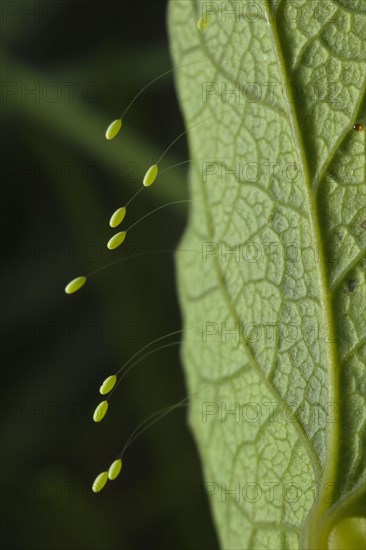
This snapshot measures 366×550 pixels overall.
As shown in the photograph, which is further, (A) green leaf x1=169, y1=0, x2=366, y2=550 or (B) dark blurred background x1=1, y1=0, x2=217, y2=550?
(B) dark blurred background x1=1, y1=0, x2=217, y2=550

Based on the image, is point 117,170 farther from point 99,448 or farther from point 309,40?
point 309,40

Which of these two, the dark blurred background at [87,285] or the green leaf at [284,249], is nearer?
the green leaf at [284,249]

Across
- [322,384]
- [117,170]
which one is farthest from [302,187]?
[117,170]

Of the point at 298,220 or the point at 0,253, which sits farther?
the point at 0,253

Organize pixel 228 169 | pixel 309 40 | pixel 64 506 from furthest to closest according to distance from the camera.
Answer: pixel 64 506, pixel 228 169, pixel 309 40

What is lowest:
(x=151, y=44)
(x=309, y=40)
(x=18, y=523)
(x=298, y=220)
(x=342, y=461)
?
(x=18, y=523)
